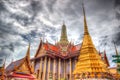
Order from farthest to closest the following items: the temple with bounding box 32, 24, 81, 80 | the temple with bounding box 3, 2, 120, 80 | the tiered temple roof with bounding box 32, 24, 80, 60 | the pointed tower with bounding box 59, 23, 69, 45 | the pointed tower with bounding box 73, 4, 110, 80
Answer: the pointed tower with bounding box 59, 23, 69, 45
the tiered temple roof with bounding box 32, 24, 80, 60
the temple with bounding box 32, 24, 81, 80
the pointed tower with bounding box 73, 4, 110, 80
the temple with bounding box 3, 2, 120, 80

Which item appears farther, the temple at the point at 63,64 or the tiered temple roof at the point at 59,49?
the tiered temple roof at the point at 59,49

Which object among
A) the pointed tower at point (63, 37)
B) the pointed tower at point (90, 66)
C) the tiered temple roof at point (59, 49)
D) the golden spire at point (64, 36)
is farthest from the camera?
the golden spire at point (64, 36)

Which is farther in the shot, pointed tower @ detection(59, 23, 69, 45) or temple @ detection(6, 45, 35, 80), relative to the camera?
pointed tower @ detection(59, 23, 69, 45)

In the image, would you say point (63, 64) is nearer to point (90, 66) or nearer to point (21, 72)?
point (90, 66)

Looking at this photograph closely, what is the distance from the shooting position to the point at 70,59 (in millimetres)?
26172

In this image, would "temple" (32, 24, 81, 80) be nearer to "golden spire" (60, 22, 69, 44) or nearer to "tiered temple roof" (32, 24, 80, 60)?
"tiered temple roof" (32, 24, 80, 60)

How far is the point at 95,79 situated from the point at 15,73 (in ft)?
25.2

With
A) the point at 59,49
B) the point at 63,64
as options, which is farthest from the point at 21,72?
the point at 59,49

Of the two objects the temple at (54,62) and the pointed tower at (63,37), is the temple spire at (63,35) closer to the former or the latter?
the pointed tower at (63,37)

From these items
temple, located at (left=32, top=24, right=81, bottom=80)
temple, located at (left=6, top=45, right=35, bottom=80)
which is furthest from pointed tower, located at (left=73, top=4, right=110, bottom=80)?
temple, located at (left=32, top=24, right=81, bottom=80)

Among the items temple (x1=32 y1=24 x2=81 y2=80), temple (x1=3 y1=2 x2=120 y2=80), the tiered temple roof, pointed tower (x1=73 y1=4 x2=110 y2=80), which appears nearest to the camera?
temple (x1=3 y1=2 x2=120 y2=80)

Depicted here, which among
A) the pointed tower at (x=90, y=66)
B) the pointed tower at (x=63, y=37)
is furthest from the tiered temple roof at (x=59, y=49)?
the pointed tower at (x=90, y=66)

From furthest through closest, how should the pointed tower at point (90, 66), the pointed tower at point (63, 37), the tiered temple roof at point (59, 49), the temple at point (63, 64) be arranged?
the pointed tower at point (63, 37), the tiered temple roof at point (59, 49), the pointed tower at point (90, 66), the temple at point (63, 64)

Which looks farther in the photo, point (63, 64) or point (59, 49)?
point (59, 49)
